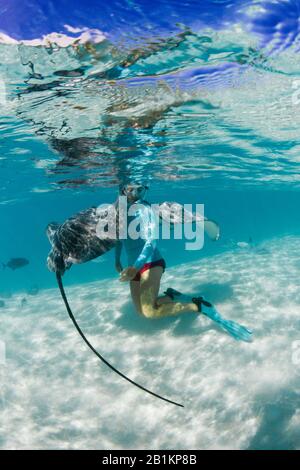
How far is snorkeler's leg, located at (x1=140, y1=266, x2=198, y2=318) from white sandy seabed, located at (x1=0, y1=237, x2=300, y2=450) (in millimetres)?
928

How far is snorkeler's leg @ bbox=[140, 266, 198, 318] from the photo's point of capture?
797 centimetres

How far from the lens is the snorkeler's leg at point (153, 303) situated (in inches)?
314

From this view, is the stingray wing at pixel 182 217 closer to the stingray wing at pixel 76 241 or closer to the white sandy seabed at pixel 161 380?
the white sandy seabed at pixel 161 380

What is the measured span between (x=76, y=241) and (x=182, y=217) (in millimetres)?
4413

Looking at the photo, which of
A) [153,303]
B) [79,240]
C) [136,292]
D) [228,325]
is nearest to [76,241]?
[79,240]

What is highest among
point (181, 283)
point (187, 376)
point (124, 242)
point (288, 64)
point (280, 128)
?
point (288, 64)

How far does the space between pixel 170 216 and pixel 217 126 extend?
581 centimetres

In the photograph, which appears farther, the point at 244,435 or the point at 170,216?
the point at 170,216

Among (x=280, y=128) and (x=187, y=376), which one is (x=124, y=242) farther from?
(x=280, y=128)

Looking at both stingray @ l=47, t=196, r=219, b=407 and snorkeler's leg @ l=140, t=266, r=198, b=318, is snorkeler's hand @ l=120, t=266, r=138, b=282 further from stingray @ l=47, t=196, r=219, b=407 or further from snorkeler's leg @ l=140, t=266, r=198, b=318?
snorkeler's leg @ l=140, t=266, r=198, b=318

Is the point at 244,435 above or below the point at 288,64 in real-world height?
below

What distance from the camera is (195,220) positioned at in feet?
30.5

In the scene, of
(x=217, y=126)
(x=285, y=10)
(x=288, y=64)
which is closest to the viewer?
(x=285, y=10)

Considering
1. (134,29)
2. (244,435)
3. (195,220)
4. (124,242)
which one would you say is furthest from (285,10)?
(244,435)
